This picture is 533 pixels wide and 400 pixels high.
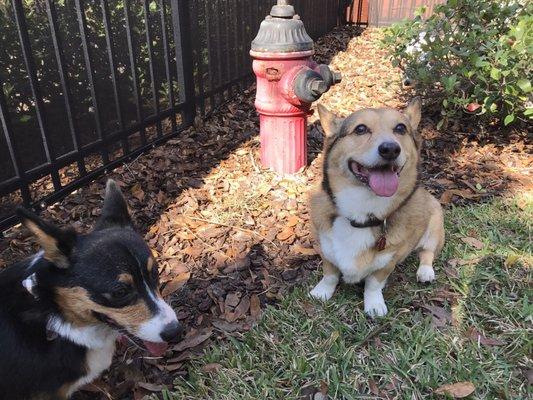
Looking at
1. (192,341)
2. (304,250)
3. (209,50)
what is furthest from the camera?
(209,50)

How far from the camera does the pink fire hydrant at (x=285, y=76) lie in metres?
3.98

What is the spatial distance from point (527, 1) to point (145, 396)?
5.31 m

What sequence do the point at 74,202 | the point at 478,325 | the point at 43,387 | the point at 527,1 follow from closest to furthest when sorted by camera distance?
1. the point at 43,387
2. the point at 478,325
3. the point at 74,202
4. the point at 527,1

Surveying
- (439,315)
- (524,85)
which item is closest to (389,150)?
(439,315)

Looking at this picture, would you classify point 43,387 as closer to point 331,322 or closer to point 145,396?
point 145,396

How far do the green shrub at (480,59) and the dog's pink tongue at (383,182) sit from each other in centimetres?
240

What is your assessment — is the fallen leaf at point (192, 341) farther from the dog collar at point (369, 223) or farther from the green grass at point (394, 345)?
the dog collar at point (369, 223)

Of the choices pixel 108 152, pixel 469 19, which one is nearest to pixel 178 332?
pixel 108 152

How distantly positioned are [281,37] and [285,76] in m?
0.34

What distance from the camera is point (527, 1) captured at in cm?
484

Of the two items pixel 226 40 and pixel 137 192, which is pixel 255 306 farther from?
pixel 226 40

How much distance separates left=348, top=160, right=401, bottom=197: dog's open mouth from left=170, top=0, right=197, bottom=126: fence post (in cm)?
318

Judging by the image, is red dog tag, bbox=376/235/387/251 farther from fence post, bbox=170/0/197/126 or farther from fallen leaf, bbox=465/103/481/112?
fence post, bbox=170/0/197/126

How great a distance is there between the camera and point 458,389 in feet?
7.25
